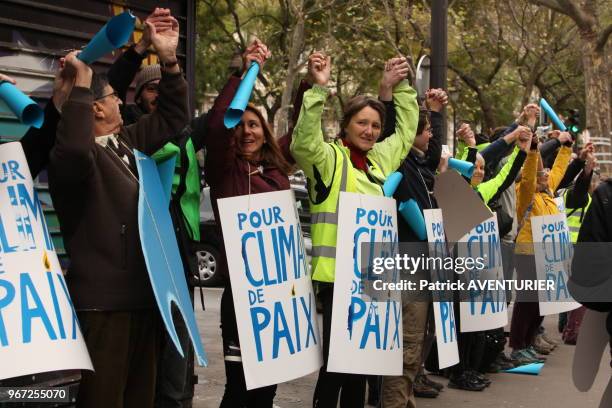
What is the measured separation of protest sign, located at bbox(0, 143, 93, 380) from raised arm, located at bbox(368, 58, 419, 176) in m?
2.26

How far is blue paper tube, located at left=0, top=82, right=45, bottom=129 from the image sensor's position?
11.8 feet

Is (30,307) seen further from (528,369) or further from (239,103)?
(528,369)

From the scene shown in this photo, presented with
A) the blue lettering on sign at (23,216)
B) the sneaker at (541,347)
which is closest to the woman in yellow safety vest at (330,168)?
the blue lettering on sign at (23,216)

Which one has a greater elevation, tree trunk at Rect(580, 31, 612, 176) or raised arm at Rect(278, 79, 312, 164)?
tree trunk at Rect(580, 31, 612, 176)

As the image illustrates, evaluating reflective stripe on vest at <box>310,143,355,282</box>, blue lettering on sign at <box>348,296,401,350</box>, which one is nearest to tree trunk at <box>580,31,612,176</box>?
blue lettering on sign at <box>348,296,401,350</box>

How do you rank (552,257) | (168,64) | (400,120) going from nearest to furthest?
(168,64), (400,120), (552,257)

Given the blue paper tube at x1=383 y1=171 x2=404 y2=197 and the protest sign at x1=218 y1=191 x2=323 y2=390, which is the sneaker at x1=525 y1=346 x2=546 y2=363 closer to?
the blue paper tube at x1=383 y1=171 x2=404 y2=197

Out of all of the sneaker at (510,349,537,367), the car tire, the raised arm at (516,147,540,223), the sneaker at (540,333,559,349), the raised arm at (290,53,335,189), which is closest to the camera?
the raised arm at (290,53,335,189)

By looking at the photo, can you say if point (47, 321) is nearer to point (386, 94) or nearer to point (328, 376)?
point (328, 376)

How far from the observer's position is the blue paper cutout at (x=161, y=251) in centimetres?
395

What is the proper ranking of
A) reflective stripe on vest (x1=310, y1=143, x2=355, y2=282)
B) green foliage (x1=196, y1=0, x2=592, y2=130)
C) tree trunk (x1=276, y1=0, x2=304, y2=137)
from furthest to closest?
green foliage (x1=196, y1=0, x2=592, y2=130) → tree trunk (x1=276, y1=0, x2=304, y2=137) → reflective stripe on vest (x1=310, y1=143, x2=355, y2=282)

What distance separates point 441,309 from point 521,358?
311 centimetres

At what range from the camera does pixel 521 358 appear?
8781 mm

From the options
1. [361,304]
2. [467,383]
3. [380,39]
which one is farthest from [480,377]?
[380,39]
